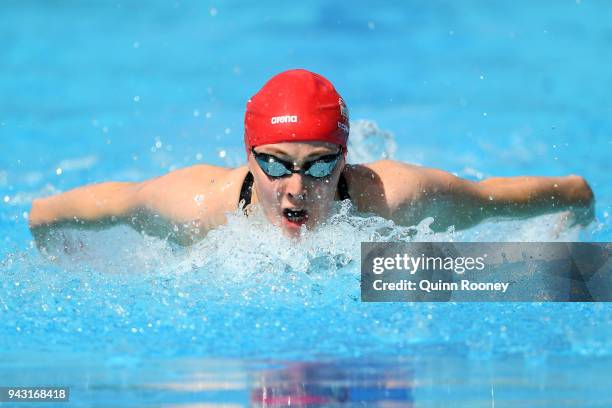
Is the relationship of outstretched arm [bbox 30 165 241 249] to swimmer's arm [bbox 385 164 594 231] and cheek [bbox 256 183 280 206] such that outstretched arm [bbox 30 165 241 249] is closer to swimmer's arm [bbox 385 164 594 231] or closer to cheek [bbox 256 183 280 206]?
cheek [bbox 256 183 280 206]

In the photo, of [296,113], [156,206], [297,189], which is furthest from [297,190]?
[156,206]

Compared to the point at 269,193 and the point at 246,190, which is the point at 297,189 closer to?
the point at 269,193

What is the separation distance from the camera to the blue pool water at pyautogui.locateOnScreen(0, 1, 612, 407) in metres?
2.26

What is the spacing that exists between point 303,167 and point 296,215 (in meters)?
0.19

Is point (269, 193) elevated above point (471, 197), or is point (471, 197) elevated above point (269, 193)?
point (471, 197)

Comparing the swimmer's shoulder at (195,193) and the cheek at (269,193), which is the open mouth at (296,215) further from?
the swimmer's shoulder at (195,193)

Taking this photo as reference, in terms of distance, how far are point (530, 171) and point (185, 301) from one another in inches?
161

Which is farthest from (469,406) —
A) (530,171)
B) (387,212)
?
(530,171)

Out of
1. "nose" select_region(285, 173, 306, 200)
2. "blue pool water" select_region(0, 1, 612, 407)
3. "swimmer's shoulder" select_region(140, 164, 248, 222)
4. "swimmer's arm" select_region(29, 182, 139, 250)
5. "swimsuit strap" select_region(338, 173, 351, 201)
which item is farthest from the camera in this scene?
"swimmer's arm" select_region(29, 182, 139, 250)

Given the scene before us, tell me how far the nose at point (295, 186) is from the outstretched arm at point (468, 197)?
49 centimetres

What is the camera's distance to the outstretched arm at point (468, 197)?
143 inches

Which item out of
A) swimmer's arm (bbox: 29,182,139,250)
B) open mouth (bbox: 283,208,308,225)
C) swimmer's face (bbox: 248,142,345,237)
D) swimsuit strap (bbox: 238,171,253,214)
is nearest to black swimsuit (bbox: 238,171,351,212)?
swimsuit strap (bbox: 238,171,253,214)

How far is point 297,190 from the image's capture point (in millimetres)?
3236

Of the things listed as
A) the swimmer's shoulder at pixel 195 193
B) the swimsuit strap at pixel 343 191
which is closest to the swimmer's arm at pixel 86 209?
the swimmer's shoulder at pixel 195 193
